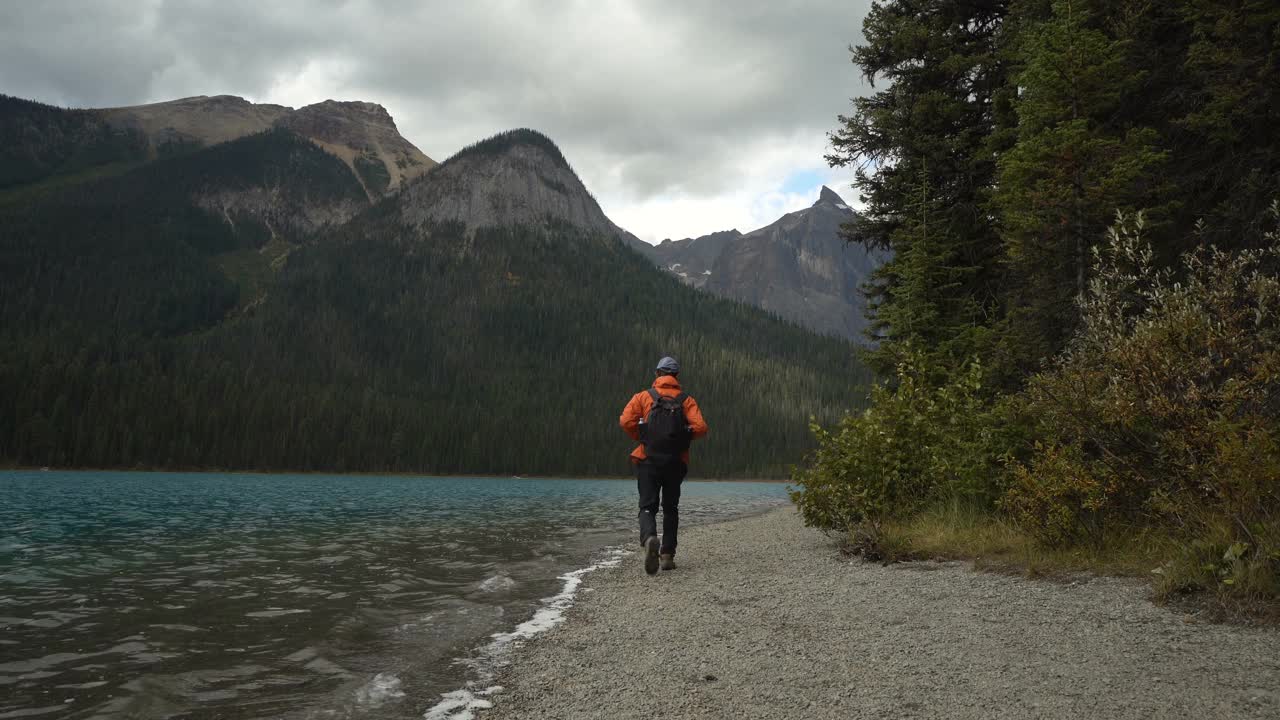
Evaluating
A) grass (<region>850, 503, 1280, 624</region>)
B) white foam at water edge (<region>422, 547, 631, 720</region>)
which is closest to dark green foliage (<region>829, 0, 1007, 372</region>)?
grass (<region>850, 503, 1280, 624</region>)

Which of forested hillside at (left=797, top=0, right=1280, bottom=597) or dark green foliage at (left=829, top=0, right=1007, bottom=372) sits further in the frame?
dark green foliage at (left=829, top=0, right=1007, bottom=372)

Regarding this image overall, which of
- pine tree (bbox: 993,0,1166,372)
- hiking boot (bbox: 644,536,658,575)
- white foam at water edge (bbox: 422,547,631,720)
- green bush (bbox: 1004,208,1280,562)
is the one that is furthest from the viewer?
pine tree (bbox: 993,0,1166,372)

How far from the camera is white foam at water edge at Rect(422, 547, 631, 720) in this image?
19.0 feet

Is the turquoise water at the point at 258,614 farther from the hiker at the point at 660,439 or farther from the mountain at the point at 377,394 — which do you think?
the mountain at the point at 377,394

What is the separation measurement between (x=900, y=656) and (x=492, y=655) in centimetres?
427

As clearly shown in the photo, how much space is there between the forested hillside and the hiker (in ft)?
11.1

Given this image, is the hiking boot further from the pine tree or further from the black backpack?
the pine tree

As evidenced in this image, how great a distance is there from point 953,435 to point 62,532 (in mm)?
24946

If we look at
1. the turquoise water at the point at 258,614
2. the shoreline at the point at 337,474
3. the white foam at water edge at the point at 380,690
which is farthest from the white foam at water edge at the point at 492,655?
the shoreline at the point at 337,474

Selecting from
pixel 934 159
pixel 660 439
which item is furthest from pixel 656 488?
pixel 934 159

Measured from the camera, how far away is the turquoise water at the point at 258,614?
20.6ft

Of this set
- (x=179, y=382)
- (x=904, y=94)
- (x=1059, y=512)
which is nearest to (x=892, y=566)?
(x=1059, y=512)

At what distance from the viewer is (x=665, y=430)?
11.2 metres

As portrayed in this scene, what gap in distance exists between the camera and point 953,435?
12.8 m
